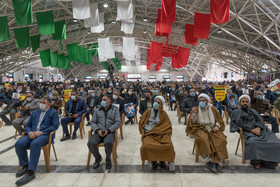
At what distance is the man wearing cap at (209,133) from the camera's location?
9.14ft

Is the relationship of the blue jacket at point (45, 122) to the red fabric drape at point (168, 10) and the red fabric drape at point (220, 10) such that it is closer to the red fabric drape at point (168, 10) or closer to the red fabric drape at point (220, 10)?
the red fabric drape at point (168, 10)

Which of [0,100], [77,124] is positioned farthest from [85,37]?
[77,124]

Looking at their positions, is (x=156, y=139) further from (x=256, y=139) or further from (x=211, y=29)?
(x=211, y=29)

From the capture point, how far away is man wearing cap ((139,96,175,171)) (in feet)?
8.70

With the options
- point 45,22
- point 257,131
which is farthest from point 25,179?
point 45,22

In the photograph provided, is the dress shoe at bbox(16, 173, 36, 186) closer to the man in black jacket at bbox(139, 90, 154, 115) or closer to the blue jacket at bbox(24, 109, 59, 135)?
the blue jacket at bbox(24, 109, 59, 135)

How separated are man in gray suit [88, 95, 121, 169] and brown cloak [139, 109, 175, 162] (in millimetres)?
554

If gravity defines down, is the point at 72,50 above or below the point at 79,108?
above

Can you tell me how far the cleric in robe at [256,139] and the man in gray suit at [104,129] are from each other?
2.25 meters

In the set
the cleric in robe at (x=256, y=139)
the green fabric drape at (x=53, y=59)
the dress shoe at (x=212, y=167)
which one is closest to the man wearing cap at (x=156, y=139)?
the dress shoe at (x=212, y=167)

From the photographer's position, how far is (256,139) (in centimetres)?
287

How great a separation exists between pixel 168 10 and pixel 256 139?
6.67 meters

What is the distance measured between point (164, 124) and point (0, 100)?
639 cm

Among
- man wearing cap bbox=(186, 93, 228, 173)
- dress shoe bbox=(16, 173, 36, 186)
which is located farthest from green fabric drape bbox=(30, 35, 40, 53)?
man wearing cap bbox=(186, 93, 228, 173)
